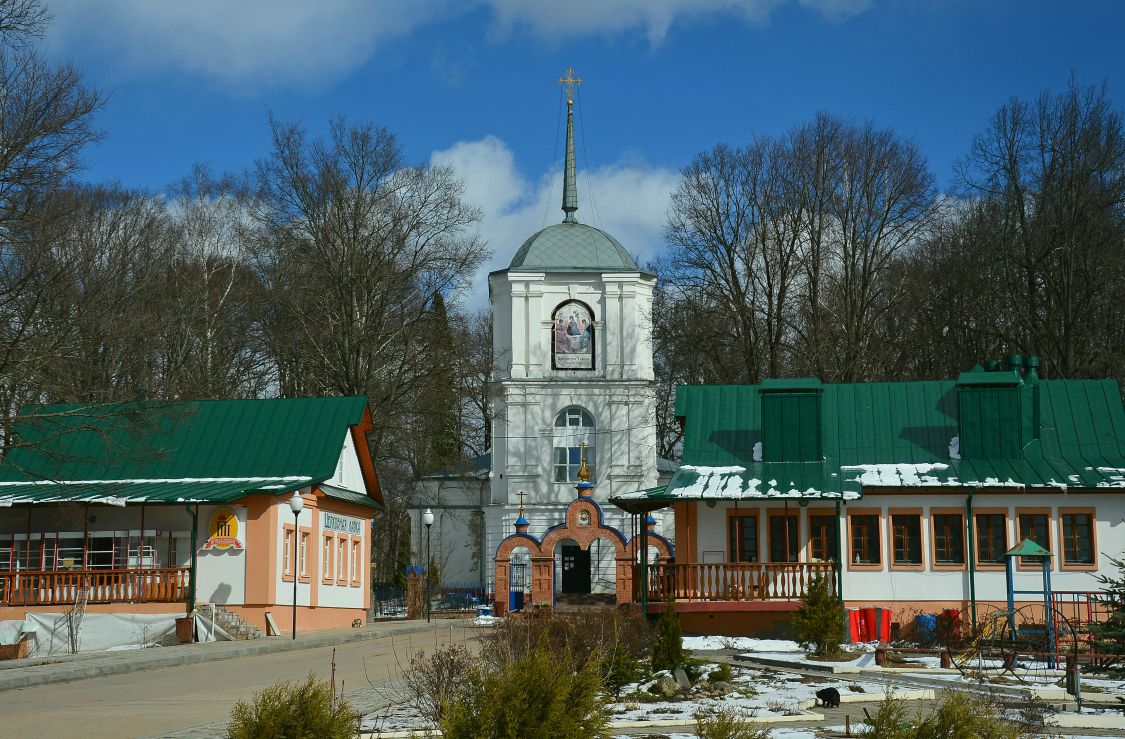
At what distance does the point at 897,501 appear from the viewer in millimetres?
28906

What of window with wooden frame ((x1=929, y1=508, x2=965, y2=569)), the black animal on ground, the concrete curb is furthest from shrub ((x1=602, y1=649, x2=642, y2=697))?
window with wooden frame ((x1=929, y1=508, x2=965, y2=569))

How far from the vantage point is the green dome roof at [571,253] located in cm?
5478

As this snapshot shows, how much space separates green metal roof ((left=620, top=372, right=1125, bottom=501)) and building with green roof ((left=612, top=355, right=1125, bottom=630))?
0.13 ft

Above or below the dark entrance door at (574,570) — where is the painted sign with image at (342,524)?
above

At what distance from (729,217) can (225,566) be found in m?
19.4

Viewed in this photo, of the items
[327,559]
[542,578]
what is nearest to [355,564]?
[327,559]

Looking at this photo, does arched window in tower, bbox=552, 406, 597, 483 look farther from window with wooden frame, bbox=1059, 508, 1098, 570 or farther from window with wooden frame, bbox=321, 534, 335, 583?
window with wooden frame, bbox=1059, 508, 1098, 570

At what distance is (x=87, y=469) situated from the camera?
110 feet

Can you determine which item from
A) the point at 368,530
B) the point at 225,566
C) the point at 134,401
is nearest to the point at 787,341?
the point at 368,530

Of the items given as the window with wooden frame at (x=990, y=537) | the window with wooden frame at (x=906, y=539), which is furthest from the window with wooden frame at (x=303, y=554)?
the window with wooden frame at (x=990, y=537)

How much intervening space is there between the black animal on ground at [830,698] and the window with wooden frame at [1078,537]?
1539 cm

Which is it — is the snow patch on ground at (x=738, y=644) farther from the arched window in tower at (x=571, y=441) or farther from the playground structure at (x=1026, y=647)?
the arched window in tower at (x=571, y=441)

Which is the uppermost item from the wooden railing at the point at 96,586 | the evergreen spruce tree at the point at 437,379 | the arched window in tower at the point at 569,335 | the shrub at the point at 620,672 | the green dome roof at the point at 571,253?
the green dome roof at the point at 571,253

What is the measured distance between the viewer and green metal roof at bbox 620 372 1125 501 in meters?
28.5
